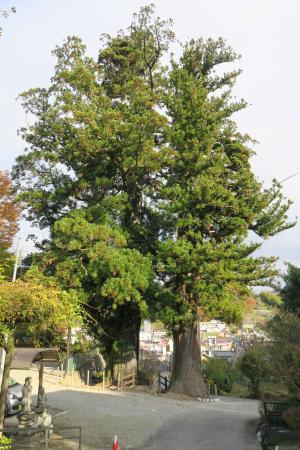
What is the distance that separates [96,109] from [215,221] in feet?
30.4

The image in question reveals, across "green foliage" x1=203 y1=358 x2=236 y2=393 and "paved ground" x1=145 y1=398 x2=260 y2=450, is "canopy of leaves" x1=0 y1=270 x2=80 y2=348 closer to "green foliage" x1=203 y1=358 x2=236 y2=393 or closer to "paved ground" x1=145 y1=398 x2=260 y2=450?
"paved ground" x1=145 y1=398 x2=260 y2=450

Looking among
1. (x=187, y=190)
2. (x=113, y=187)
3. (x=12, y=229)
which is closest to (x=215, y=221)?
(x=187, y=190)

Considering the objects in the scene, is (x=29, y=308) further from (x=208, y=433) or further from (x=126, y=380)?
(x=126, y=380)

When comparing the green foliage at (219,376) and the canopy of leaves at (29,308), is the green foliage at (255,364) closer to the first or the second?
the green foliage at (219,376)

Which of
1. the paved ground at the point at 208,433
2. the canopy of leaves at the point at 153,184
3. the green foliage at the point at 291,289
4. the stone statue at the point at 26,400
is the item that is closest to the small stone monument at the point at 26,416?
the stone statue at the point at 26,400

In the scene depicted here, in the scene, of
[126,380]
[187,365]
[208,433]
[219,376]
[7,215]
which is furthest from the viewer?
[7,215]

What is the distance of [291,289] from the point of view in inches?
1165

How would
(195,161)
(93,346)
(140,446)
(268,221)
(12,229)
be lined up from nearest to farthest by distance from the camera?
(140,446) → (195,161) → (268,221) → (93,346) → (12,229)

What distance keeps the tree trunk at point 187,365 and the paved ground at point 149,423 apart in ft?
12.5

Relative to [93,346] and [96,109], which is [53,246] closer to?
[96,109]

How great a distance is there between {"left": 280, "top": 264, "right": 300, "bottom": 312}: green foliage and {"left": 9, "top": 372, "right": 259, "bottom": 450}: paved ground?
12702 millimetres

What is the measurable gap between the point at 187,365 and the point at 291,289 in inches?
401

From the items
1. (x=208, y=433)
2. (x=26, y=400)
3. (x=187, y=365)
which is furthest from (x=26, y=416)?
(x=187, y=365)

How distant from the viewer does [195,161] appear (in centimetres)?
2341
